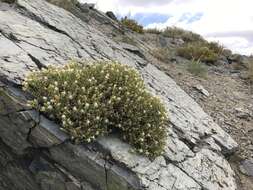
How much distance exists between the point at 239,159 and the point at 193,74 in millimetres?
5473

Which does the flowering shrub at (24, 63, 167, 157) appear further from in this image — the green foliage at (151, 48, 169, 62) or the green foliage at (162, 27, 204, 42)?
the green foliage at (162, 27, 204, 42)

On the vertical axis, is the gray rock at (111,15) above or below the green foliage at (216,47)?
below

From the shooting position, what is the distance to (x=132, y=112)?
684cm

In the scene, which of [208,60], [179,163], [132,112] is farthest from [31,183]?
[208,60]

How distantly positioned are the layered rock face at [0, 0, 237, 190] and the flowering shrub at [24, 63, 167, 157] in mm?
208

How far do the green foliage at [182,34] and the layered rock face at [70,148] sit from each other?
1176cm

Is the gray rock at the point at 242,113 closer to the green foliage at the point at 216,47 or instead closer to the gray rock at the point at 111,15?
the green foliage at the point at 216,47

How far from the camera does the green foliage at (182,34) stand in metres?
21.4

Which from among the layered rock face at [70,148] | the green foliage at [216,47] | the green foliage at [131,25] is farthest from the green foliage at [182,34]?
the layered rock face at [70,148]

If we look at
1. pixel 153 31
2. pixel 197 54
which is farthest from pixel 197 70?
pixel 153 31

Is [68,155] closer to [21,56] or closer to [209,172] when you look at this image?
[21,56]

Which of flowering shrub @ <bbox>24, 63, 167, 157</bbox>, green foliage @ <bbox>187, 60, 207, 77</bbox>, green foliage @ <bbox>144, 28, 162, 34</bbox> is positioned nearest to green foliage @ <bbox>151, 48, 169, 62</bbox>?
green foliage @ <bbox>187, 60, 207, 77</bbox>

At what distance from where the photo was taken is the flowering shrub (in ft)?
21.1

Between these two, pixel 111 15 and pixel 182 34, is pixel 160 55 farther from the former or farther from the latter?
pixel 182 34
